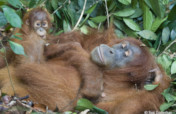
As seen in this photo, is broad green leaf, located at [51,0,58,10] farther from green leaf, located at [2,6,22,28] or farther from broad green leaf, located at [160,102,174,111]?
broad green leaf, located at [160,102,174,111]

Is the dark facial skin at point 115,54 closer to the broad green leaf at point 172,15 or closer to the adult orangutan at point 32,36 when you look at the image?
the adult orangutan at point 32,36

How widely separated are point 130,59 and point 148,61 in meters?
0.22

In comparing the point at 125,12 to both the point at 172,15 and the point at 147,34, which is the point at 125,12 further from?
the point at 172,15

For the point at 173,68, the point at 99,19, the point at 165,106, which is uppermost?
the point at 99,19

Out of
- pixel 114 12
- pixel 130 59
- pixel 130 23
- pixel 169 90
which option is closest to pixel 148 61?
pixel 130 59

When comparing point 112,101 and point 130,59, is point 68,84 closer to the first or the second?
point 112,101

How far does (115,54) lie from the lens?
2.97 m

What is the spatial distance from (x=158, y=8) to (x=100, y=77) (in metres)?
1.36

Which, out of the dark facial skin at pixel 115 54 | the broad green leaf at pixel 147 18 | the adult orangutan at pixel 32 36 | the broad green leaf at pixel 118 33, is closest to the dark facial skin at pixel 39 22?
the adult orangutan at pixel 32 36

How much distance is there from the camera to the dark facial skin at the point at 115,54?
285 centimetres

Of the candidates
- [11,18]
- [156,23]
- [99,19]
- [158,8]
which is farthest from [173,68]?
[11,18]

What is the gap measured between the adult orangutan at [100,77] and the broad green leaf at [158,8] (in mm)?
685

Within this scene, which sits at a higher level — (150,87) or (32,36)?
(32,36)

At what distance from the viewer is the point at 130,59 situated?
300 centimetres
